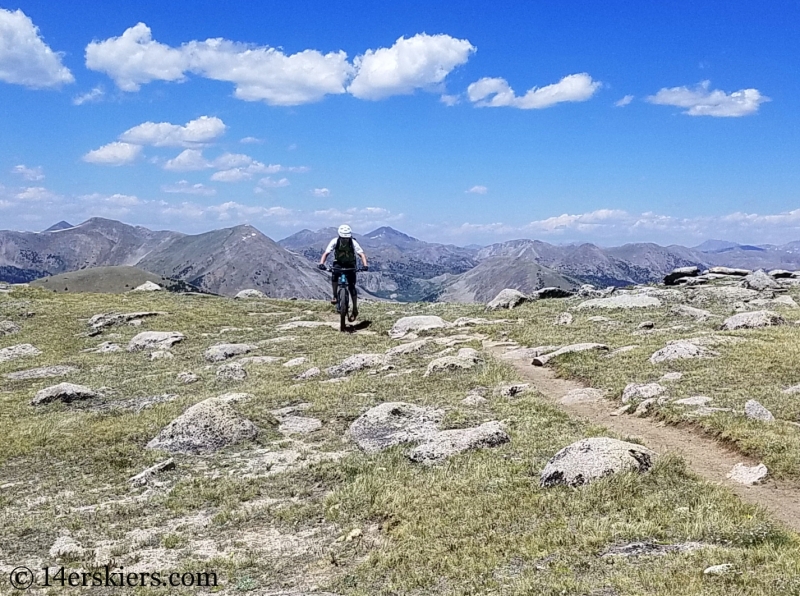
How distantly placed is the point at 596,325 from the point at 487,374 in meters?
13.5

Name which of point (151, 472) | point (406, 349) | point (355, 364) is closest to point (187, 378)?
point (355, 364)

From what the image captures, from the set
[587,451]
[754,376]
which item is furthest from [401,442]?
[754,376]

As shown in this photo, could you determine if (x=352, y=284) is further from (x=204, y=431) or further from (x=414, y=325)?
(x=204, y=431)

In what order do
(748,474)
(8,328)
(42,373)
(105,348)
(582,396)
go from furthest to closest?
(8,328) < (105,348) < (42,373) < (582,396) < (748,474)

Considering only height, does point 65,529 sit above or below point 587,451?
below

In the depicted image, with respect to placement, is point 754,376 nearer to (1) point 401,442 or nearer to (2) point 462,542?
(1) point 401,442

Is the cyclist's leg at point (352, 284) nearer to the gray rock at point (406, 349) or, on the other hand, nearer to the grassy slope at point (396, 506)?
the gray rock at point (406, 349)

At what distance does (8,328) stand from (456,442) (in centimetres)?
4254

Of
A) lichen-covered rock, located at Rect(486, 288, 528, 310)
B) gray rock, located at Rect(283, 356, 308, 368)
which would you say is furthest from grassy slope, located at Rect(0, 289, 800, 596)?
lichen-covered rock, located at Rect(486, 288, 528, 310)

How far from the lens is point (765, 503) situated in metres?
12.6

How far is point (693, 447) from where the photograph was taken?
53.4ft

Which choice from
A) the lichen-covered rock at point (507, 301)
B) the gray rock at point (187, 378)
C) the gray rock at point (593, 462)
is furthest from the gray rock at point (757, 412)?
the lichen-covered rock at point (507, 301)

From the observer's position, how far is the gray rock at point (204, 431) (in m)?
18.3

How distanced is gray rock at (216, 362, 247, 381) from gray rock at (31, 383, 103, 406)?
529cm
